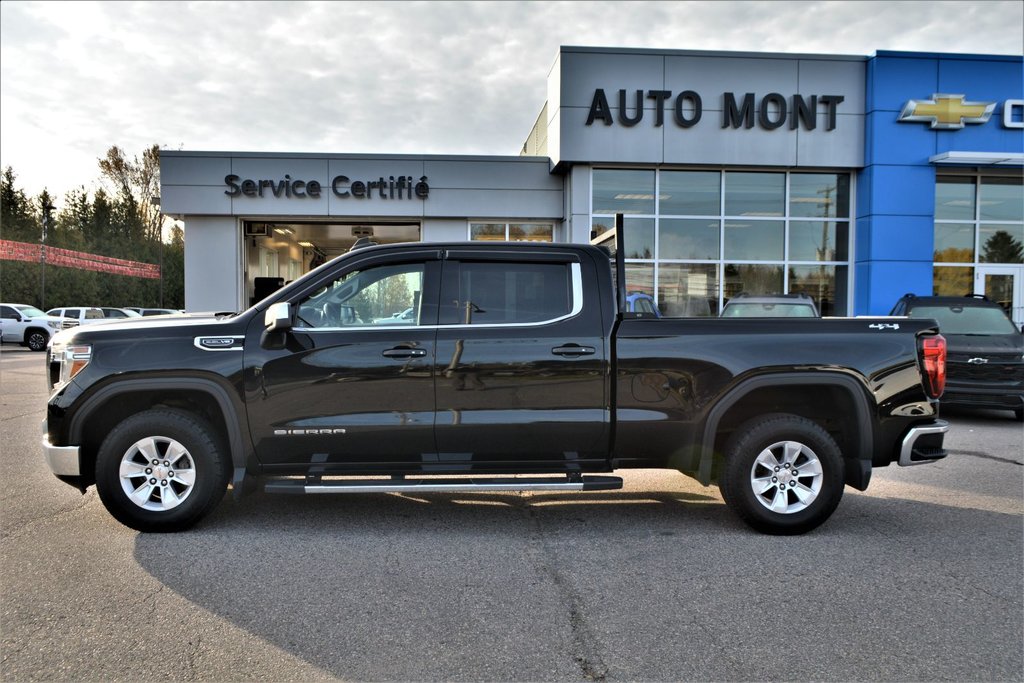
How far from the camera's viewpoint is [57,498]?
18.7 feet

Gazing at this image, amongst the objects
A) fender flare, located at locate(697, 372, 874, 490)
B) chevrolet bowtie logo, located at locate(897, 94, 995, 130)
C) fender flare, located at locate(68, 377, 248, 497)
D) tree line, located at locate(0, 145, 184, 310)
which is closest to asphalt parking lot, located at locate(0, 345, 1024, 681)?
fender flare, located at locate(697, 372, 874, 490)

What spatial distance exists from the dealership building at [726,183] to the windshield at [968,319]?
20.6ft

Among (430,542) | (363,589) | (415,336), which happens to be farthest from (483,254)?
(363,589)

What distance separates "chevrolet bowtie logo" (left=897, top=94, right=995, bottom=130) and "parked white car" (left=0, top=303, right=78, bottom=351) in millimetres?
27068

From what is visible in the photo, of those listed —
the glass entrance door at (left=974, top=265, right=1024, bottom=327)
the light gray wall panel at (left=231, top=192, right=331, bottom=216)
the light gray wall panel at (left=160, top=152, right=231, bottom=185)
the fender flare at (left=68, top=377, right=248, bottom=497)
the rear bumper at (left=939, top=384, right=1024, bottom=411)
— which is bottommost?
the rear bumper at (left=939, top=384, right=1024, bottom=411)

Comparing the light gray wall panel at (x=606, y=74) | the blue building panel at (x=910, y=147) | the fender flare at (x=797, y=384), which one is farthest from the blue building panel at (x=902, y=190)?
the fender flare at (x=797, y=384)

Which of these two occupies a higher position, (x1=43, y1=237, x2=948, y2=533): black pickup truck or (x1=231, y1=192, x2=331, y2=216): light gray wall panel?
(x1=231, y1=192, x2=331, y2=216): light gray wall panel

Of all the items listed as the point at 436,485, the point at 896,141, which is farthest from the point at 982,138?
the point at 436,485

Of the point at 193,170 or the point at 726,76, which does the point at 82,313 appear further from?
the point at 726,76

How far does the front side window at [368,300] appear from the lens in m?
4.92

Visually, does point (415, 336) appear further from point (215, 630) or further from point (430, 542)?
point (215, 630)

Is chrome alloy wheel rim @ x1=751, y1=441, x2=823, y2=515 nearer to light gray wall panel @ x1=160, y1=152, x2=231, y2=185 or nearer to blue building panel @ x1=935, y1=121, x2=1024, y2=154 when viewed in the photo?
blue building panel @ x1=935, y1=121, x2=1024, y2=154

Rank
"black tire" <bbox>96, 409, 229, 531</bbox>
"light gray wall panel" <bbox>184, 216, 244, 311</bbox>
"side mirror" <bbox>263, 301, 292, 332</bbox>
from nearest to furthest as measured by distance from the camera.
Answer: "side mirror" <bbox>263, 301, 292, 332</bbox>
"black tire" <bbox>96, 409, 229, 531</bbox>
"light gray wall panel" <bbox>184, 216, 244, 311</bbox>

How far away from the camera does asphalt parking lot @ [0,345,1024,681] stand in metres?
3.12
